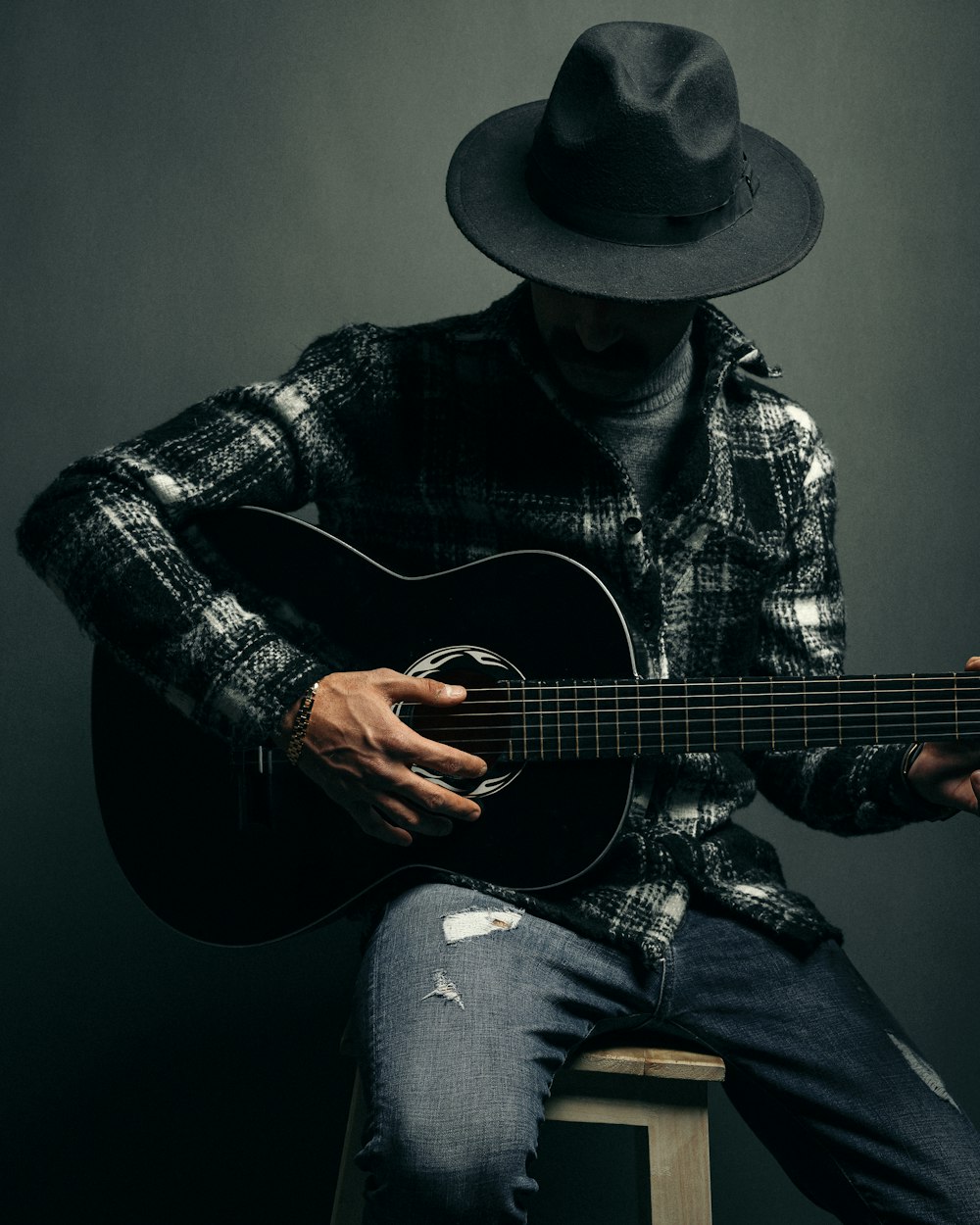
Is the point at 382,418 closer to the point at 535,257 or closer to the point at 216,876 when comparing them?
the point at 535,257

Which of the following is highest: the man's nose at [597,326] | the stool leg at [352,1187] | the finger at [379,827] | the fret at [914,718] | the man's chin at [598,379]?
the man's nose at [597,326]

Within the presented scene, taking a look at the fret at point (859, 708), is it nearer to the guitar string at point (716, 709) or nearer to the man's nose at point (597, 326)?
the guitar string at point (716, 709)

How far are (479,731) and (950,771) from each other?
0.54 metres

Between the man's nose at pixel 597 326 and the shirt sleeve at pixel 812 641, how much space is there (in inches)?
13.7

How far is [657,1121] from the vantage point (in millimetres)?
1359

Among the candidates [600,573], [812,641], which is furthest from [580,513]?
[812,641]

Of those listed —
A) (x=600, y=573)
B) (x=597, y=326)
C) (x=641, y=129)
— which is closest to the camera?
(x=641, y=129)

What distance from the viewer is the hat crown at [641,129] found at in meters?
1.29

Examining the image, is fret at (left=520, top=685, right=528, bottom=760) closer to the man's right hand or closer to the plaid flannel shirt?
the man's right hand

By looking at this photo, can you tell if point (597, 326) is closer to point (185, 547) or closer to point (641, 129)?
point (641, 129)

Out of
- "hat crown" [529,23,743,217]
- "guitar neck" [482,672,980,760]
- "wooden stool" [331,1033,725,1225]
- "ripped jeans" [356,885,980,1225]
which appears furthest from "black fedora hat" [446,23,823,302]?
"wooden stool" [331,1033,725,1225]

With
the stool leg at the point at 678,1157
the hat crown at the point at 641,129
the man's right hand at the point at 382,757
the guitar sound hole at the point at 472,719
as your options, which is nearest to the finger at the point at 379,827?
the man's right hand at the point at 382,757

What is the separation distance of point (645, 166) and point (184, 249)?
2.91 ft

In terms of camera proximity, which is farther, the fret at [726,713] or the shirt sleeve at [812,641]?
the shirt sleeve at [812,641]
